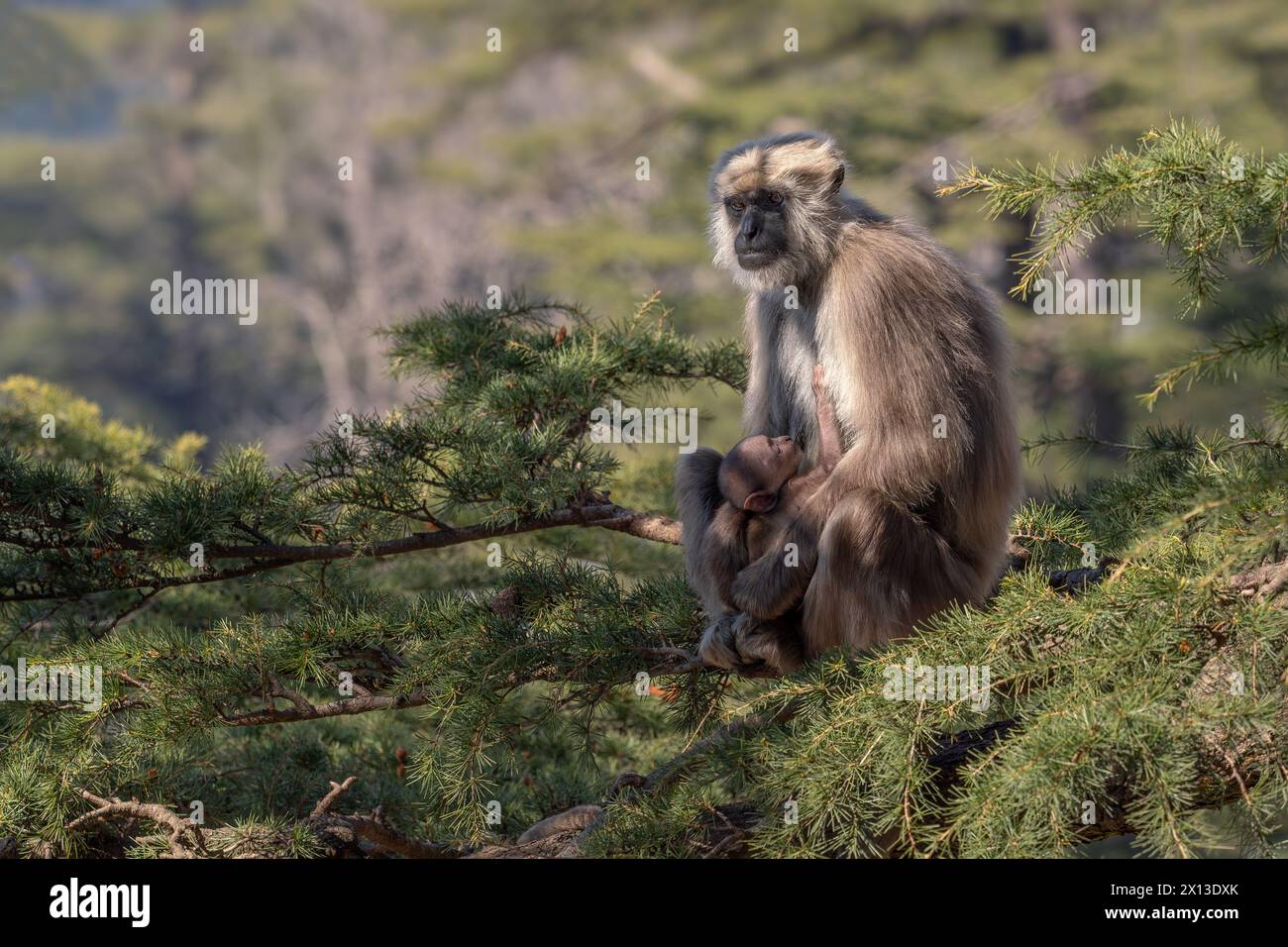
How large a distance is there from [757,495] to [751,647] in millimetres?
610

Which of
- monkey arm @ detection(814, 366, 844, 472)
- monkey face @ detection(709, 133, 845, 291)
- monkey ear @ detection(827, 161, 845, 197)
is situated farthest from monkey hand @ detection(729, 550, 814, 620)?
monkey ear @ detection(827, 161, 845, 197)

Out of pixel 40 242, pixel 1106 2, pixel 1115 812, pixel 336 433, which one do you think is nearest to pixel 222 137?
pixel 40 242

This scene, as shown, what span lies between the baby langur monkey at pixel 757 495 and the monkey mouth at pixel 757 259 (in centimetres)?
59

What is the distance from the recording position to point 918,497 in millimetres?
4668

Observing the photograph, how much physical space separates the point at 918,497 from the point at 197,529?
2.33 metres

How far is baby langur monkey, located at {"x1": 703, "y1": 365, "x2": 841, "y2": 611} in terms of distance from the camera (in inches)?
193

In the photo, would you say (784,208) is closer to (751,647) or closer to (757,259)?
(757,259)

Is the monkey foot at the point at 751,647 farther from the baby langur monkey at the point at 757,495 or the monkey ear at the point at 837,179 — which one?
the monkey ear at the point at 837,179

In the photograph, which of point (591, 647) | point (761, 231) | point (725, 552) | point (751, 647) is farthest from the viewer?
point (761, 231)

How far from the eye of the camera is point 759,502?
4934mm

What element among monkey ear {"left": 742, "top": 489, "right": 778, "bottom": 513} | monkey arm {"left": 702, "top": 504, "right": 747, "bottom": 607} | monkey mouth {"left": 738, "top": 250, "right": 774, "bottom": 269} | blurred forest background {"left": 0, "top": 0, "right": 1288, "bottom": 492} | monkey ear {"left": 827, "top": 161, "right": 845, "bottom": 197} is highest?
blurred forest background {"left": 0, "top": 0, "right": 1288, "bottom": 492}

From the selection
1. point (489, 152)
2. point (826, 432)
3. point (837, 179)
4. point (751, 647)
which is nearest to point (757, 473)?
point (826, 432)

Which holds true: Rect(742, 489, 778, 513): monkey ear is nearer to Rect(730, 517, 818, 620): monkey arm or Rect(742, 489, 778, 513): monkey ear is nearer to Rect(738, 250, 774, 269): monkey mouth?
Rect(730, 517, 818, 620): monkey arm

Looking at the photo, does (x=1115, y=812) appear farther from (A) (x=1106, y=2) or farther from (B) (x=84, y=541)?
(A) (x=1106, y=2)
